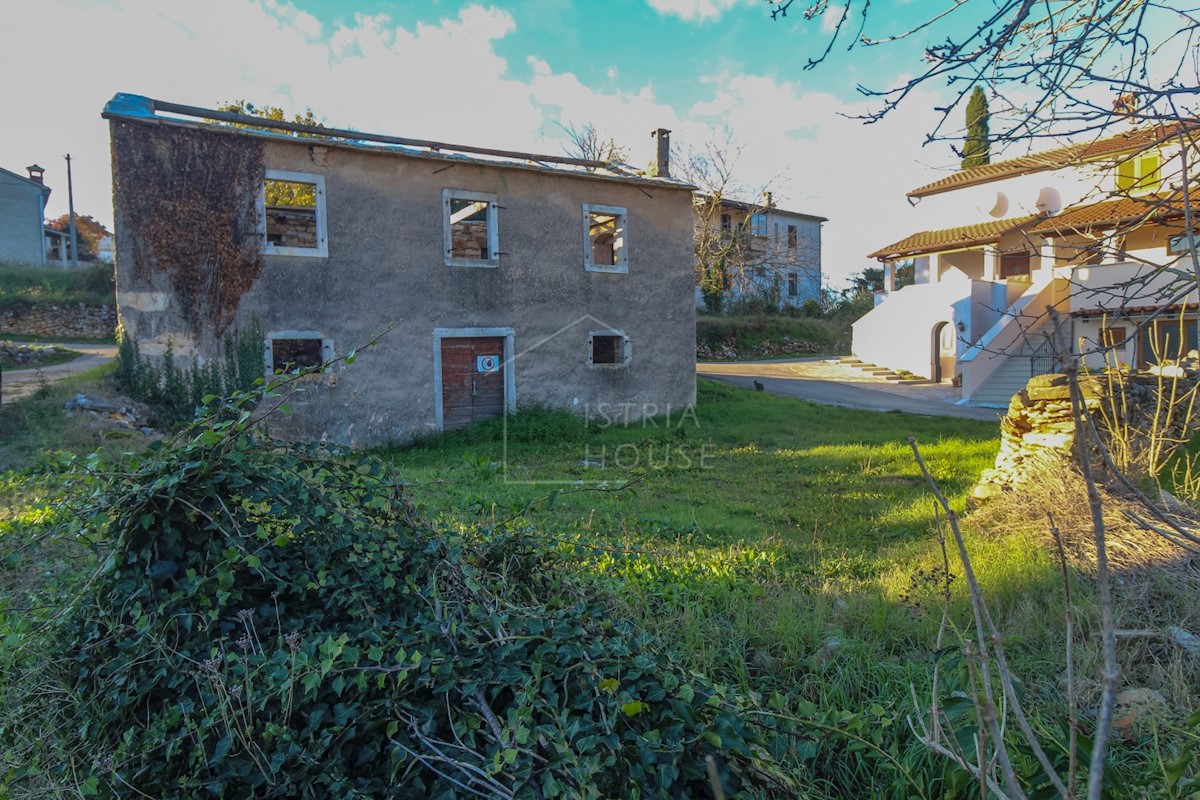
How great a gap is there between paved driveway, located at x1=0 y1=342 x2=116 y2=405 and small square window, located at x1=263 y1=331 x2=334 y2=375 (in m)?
3.38

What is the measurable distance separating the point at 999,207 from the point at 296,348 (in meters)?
22.7

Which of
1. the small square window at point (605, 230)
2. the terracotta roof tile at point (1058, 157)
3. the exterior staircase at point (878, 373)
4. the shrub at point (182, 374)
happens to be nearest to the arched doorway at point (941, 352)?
the exterior staircase at point (878, 373)

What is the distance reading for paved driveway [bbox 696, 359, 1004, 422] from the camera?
17.8 metres

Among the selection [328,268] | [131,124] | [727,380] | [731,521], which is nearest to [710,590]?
[731,521]

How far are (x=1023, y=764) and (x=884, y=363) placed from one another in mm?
24436

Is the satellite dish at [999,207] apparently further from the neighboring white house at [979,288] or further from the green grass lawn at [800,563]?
the green grass lawn at [800,563]

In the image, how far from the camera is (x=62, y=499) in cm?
311

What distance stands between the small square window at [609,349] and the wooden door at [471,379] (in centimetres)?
220

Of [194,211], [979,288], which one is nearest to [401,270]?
[194,211]

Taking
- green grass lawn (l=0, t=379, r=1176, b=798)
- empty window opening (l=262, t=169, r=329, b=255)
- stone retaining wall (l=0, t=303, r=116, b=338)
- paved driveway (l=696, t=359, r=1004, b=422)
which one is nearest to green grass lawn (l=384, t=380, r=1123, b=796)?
green grass lawn (l=0, t=379, r=1176, b=798)

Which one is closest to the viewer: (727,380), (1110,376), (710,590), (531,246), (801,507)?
(710,590)

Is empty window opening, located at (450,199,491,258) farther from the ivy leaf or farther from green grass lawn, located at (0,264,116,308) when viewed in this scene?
green grass lawn, located at (0,264,116,308)

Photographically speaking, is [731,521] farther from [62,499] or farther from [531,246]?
[531,246]

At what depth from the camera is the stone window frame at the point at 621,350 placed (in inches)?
567
